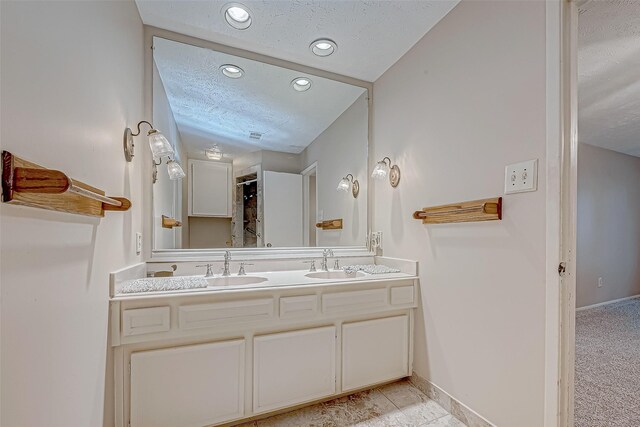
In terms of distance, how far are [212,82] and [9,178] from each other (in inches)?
62.2

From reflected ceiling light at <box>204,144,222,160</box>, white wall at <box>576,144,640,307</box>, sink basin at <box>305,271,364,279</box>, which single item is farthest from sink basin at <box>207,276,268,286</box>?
white wall at <box>576,144,640,307</box>

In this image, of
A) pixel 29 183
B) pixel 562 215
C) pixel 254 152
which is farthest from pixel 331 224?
pixel 29 183

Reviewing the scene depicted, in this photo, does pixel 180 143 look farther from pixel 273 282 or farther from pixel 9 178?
pixel 9 178

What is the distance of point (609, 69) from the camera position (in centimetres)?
196

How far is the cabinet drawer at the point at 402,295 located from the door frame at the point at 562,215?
0.76 m

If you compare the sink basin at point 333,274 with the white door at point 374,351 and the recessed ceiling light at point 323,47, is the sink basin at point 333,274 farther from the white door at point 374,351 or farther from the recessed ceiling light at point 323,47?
the recessed ceiling light at point 323,47

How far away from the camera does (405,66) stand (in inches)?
76.5

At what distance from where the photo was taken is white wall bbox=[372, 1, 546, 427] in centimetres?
118

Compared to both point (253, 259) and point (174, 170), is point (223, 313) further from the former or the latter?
point (174, 170)

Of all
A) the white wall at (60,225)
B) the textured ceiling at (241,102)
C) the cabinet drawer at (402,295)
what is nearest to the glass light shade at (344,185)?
the textured ceiling at (241,102)

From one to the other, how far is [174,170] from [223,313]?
3.33 ft

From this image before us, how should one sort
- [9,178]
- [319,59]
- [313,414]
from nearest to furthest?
[9,178] < [313,414] < [319,59]

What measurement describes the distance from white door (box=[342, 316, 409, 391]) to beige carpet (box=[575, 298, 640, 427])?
0.95m

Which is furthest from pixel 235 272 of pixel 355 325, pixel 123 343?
pixel 355 325
